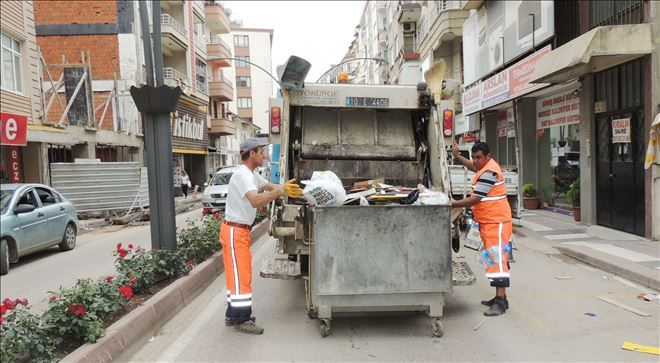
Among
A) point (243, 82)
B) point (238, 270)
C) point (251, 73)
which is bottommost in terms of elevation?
point (238, 270)

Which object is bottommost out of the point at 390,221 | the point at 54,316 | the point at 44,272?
the point at 44,272

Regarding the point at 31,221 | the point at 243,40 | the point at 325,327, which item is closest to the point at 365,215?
the point at 325,327

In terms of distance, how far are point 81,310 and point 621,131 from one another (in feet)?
32.7

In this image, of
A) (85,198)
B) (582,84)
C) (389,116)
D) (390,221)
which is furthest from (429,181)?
(85,198)

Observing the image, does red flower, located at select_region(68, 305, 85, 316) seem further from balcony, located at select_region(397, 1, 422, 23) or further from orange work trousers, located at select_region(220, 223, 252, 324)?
balcony, located at select_region(397, 1, 422, 23)

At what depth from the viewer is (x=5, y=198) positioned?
27.8 ft

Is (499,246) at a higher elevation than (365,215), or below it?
below

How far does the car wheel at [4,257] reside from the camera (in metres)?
7.89

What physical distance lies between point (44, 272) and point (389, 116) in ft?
21.2

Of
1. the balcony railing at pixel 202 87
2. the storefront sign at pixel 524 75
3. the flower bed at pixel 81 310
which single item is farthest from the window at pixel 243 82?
the flower bed at pixel 81 310

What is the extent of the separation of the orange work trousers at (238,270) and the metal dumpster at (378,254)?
0.74 m

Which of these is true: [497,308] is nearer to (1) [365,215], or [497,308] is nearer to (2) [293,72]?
(1) [365,215]

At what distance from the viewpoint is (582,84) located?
1095 cm

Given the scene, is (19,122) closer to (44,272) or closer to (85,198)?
(85,198)
